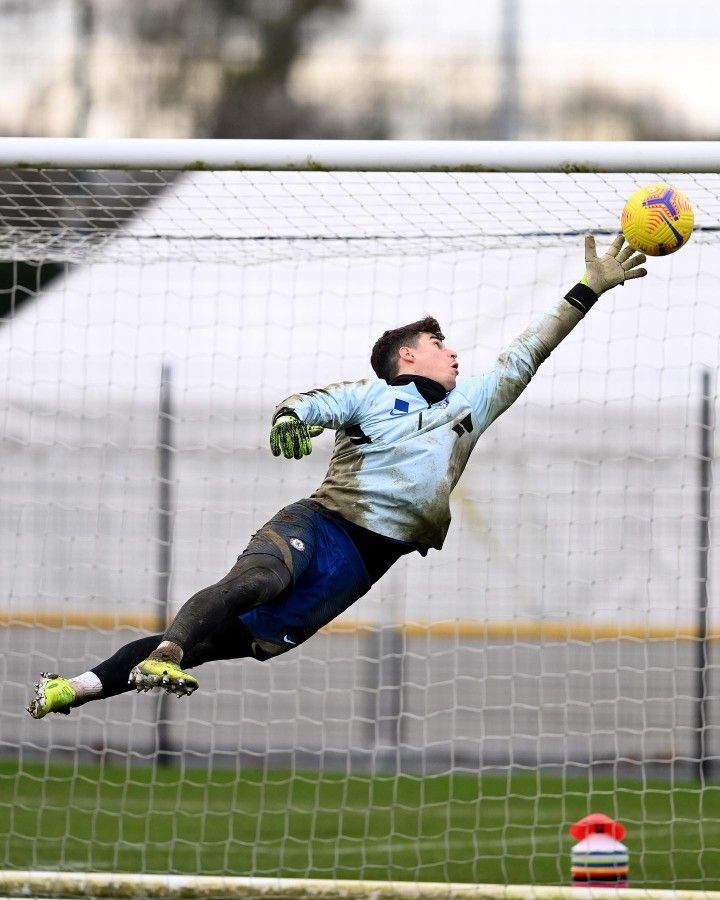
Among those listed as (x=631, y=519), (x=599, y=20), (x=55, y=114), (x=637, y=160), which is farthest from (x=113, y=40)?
(x=637, y=160)

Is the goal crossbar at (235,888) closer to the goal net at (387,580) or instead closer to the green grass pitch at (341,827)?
the green grass pitch at (341,827)

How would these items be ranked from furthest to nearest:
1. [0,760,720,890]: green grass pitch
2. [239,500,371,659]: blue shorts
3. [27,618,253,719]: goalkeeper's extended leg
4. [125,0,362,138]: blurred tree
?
1. [125,0,362,138]: blurred tree
2. [0,760,720,890]: green grass pitch
3. [239,500,371,659]: blue shorts
4. [27,618,253,719]: goalkeeper's extended leg

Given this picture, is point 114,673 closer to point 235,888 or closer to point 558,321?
point 235,888

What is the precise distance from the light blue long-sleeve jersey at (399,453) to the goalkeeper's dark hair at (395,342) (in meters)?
0.17

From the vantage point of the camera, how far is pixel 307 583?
550 cm

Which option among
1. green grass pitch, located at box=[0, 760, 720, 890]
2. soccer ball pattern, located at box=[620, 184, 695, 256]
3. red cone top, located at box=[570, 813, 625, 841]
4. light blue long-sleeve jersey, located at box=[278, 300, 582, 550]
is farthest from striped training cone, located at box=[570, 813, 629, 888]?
soccer ball pattern, located at box=[620, 184, 695, 256]

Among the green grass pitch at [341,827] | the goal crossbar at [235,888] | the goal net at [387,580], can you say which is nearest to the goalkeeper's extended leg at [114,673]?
the goal crossbar at [235,888]

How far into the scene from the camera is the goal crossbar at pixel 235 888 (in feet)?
21.1

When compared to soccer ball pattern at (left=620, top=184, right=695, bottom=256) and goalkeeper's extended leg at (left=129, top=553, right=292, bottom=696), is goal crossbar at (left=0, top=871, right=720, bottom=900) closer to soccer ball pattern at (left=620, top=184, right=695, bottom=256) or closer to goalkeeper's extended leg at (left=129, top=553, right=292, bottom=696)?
goalkeeper's extended leg at (left=129, top=553, right=292, bottom=696)

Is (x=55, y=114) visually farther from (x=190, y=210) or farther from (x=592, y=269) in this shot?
(x=592, y=269)

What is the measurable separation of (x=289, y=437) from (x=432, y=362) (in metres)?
0.96

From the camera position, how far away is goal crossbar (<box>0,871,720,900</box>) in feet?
21.1

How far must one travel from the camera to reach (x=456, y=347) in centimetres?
1106

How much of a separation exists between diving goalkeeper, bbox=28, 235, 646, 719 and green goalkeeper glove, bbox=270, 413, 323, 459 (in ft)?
0.63
